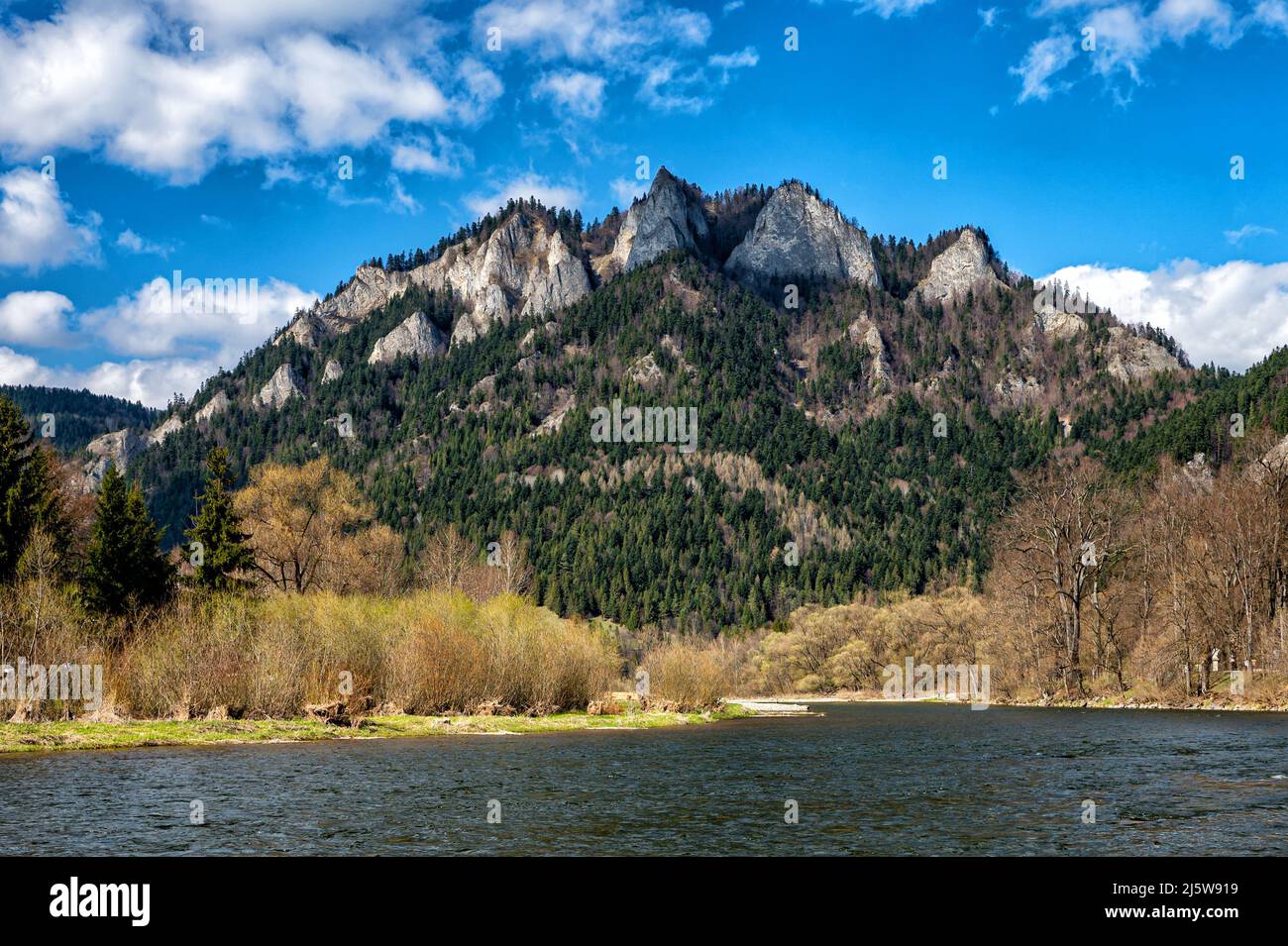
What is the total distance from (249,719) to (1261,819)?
5190 centimetres

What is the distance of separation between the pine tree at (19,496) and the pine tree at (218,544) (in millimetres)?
9072

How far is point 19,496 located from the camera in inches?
2623

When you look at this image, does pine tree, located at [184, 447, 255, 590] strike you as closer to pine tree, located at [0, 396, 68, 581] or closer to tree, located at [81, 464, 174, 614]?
tree, located at [81, 464, 174, 614]

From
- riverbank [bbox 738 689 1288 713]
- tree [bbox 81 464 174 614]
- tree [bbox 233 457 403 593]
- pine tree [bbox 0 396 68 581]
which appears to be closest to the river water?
riverbank [bbox 738 689 1288 713]

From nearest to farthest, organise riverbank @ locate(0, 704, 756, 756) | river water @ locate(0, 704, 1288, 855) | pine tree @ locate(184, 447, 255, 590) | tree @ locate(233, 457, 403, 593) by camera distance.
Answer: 1. river water @ locate(0, 704, 1288, 855)
2. riverbank @ locate(0, 704, 756, 756)
3. pine tree @ locate(184, 447, 255, 590)
4. tree @ locate(233, 457, 403, 593)

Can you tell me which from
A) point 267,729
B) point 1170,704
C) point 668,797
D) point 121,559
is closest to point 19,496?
point 121,559

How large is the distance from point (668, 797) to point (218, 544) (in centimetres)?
5328

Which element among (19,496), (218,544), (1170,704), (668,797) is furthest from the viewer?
(1170,704)

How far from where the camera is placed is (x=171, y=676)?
5759 centimetres

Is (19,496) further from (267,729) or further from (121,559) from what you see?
(267,729)

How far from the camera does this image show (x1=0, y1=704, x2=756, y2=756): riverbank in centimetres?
4816

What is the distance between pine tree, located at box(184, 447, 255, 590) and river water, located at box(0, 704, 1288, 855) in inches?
1016

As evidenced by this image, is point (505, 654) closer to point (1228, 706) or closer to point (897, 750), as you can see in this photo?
point (897, 750)
